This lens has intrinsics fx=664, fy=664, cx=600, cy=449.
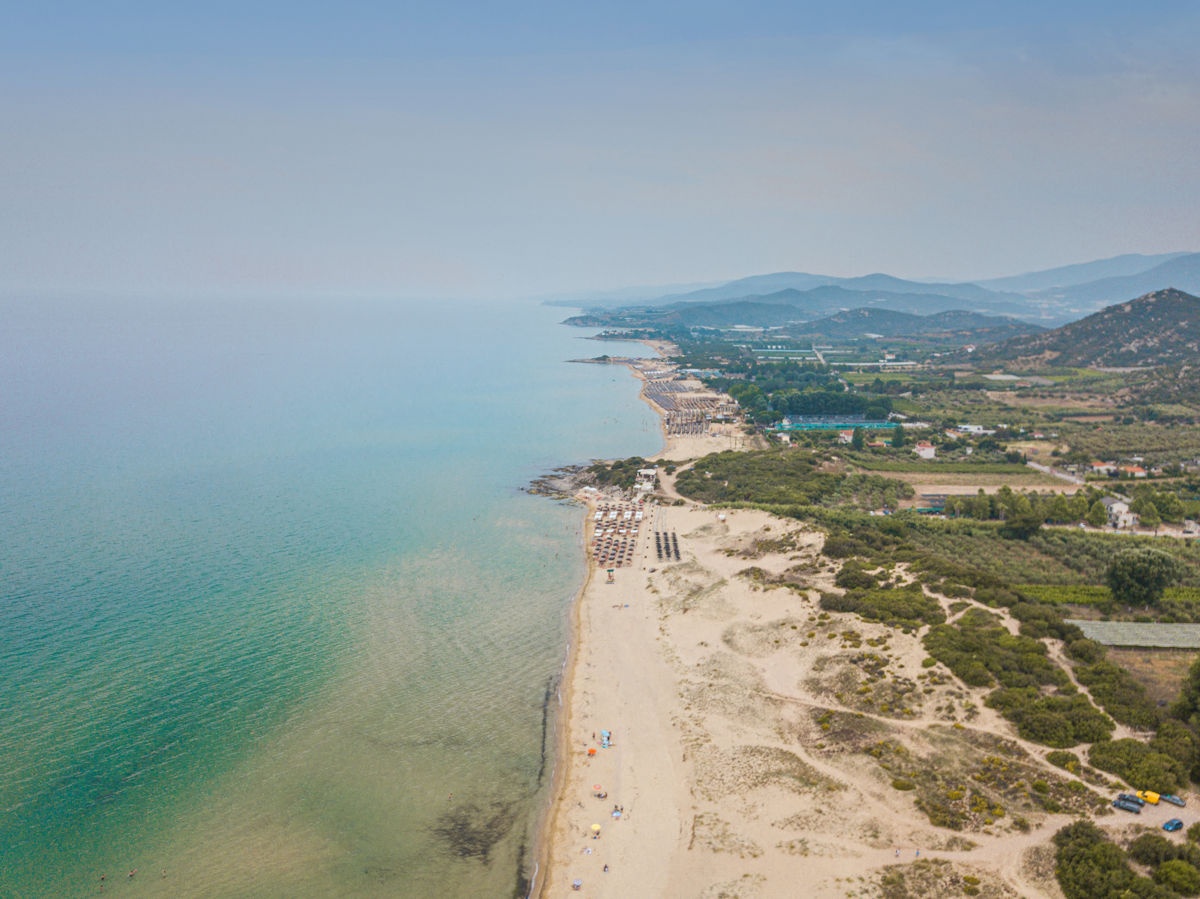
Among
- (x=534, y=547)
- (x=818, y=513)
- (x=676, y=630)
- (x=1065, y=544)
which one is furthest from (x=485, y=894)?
(x=1065, y=544)

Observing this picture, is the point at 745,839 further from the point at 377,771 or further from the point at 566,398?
the point at 566,398

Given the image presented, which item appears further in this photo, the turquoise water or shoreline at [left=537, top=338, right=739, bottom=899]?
the turquoise water

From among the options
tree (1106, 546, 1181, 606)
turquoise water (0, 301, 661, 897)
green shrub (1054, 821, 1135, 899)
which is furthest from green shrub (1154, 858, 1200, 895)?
tree (1106, 546, 1181, 606)

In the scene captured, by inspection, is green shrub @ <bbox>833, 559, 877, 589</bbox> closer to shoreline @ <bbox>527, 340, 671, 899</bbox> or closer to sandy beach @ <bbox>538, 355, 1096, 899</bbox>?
sandy beach @ <bbox>538, 355, 1096, 899</bbox>

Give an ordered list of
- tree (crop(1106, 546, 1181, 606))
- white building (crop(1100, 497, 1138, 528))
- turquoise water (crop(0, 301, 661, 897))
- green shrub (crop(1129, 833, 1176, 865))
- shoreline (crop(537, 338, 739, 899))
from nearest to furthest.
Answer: green shrub (crop(1129, 833, 1176, 865)) → shoreline (crop(537, 338, 739, 899)) → turquoise water (crop(0, 301, 661, 897)) → tree (crop(1106, 546, 1181, 606)) → white building (crop(1100, 497, 1138, 528))

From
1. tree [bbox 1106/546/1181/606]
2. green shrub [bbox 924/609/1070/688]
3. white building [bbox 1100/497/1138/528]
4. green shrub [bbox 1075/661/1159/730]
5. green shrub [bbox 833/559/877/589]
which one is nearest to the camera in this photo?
green shrub [bbox 1075/661/1159/730]

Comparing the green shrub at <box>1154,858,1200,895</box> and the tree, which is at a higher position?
the tree
